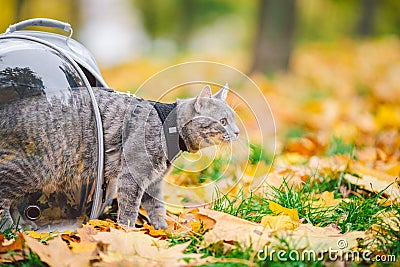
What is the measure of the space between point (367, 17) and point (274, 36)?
7.49 meters

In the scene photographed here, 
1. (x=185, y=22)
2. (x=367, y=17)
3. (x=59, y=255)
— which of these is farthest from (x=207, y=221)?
(x=185, y=22)

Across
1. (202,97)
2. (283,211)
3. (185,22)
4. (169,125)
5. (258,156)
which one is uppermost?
(202,97)

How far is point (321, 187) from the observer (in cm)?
324

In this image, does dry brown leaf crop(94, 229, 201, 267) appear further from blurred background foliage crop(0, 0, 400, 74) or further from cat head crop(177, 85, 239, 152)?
blurred background foliage crop(0, 0, 400, 74)

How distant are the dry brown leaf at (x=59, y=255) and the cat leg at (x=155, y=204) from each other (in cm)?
75

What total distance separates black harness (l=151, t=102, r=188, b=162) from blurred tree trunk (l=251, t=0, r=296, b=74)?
20.2ft

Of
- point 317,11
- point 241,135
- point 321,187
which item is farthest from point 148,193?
point 317,11

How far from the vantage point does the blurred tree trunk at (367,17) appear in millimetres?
15062

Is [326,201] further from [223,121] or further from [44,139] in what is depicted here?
[44,139]

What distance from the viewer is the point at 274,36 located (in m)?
8.70

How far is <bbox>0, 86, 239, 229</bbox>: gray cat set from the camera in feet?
8.54

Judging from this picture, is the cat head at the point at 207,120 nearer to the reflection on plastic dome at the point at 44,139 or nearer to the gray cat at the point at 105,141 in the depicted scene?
the gray cat at the point at 105,141

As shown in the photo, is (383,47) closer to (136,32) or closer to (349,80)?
(349,80)

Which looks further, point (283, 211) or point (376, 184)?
point (376, 184)
